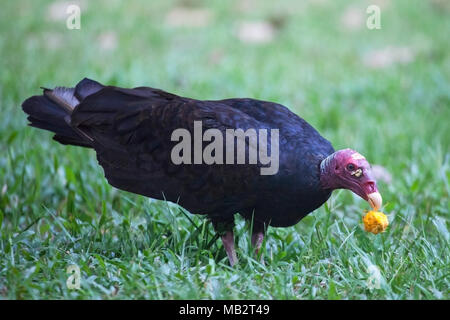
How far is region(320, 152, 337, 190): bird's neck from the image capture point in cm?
297

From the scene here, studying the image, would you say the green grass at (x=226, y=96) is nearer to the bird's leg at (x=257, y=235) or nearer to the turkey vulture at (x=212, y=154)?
the bird's leg at (x=257, y=235)

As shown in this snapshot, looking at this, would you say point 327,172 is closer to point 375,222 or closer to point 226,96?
point 375,222

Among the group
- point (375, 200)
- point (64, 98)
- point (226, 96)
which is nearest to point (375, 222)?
point (375, 200)

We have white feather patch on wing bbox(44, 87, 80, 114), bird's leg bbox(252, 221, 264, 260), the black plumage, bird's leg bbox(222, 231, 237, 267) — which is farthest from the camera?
white feather patch on wing bbox(44, 87, 80, 114)

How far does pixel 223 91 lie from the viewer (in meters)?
5.94

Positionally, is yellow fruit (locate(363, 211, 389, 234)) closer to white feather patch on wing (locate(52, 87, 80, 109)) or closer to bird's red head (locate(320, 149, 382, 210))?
bird's red head (locate(320, 149, 382, 210))

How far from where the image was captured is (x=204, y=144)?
10.3 feet

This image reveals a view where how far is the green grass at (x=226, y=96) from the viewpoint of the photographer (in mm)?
2908

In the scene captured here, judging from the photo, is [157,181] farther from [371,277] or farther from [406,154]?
[406,154]

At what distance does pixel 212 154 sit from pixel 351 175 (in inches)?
24.8

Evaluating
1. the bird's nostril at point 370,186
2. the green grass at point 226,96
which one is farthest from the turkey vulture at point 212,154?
the green grass at point 226,96

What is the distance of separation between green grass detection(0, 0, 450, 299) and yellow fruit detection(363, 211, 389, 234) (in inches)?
5.6

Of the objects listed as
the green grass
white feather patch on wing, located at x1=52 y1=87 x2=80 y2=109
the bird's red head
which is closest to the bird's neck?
the bird's red head
